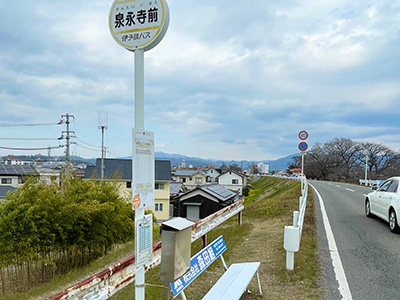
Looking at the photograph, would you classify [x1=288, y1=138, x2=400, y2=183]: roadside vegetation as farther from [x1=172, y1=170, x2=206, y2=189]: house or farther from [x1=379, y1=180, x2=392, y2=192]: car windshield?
[x1=379, y1=180, x2=392, y2=192]: car windshield

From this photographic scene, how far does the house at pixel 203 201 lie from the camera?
30609 mm

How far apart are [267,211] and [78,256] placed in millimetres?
6614

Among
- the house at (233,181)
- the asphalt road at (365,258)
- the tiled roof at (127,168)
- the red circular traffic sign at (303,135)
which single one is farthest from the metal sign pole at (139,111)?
the house at (233,181)

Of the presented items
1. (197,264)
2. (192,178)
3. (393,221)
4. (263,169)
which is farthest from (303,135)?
(263,169)

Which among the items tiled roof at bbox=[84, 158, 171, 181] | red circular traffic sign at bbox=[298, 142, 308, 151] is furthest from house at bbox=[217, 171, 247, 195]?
red circular traffic sign at bbox=[298, 142, 308, 151]

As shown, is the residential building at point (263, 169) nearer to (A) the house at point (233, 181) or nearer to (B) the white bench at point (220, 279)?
(A) the house at point (233, 181)

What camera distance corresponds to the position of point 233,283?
143 inches

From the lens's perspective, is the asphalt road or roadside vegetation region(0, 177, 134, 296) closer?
the asphalt road

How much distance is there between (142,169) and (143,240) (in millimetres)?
609

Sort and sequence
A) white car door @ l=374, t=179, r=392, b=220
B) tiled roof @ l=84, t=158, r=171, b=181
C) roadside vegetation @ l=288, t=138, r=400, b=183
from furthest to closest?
roadside vegetation @ l=288, t=138, r=400, b=183 < tiled roof @ l=84, t=158, r=171, b=181 < white car door @ l=374, t=179, r=392, b=220

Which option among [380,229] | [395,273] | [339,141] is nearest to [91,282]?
[395,273]

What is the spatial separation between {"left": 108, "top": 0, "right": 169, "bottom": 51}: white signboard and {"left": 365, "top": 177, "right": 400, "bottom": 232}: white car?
7396 millimetres

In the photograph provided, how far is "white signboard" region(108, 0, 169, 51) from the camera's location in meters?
2.60

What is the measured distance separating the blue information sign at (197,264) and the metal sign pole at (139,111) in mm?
496
